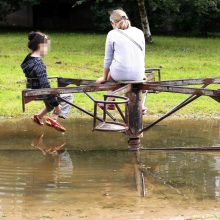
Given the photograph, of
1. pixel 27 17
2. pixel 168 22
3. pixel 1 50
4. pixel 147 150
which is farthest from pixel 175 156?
pixel 27 17

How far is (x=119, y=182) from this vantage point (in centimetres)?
675

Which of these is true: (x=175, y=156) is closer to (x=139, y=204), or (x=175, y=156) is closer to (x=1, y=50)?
(x=139, y=204)

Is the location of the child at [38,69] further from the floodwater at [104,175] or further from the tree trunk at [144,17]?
the tree trunk at [144,17]

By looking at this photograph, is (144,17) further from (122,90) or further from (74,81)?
(122,90)

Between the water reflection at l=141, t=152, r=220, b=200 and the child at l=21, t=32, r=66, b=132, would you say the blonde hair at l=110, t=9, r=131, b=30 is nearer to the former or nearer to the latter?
the child at l=21, t=32, r=66, b=132

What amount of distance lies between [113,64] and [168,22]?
2367 centimetres

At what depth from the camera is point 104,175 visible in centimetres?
704

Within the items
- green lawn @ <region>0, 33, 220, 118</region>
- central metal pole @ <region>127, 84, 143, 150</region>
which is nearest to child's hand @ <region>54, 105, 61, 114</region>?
central metal pole @ <region>127, 84, 143, 150</region>

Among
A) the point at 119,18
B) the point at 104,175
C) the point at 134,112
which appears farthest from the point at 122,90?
the point at 104,175

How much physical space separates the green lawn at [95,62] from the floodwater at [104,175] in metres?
1.69

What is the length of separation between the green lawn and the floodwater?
66.7 inches

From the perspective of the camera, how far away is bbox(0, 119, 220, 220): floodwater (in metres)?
5.79

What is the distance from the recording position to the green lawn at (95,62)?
11664 millimetres

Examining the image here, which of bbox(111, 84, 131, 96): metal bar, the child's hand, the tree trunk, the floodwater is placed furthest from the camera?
the tree trunk
